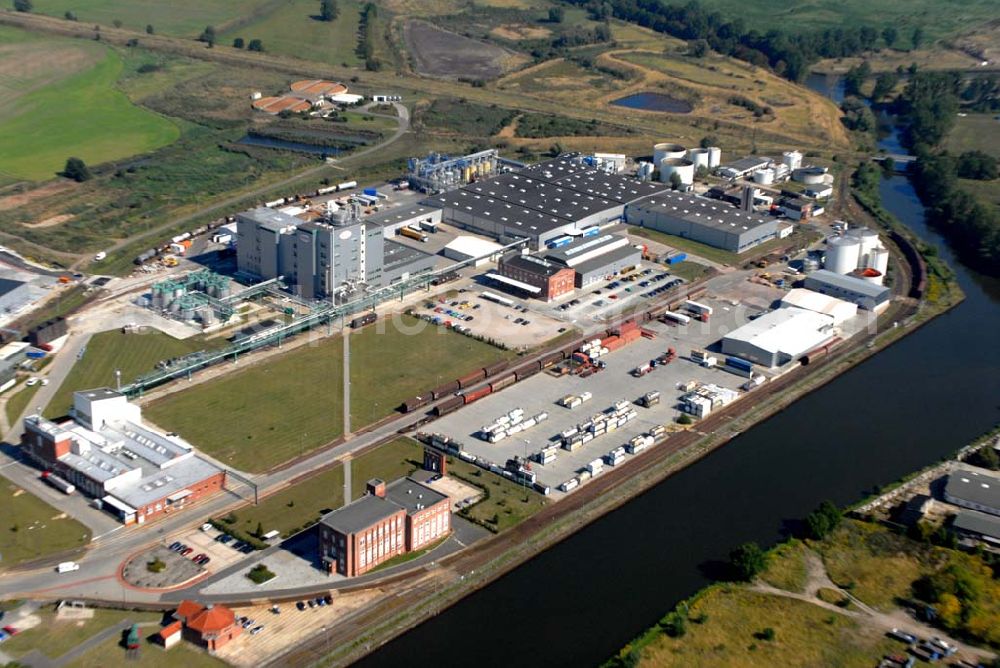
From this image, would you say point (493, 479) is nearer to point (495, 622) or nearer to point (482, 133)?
point (495, 622)

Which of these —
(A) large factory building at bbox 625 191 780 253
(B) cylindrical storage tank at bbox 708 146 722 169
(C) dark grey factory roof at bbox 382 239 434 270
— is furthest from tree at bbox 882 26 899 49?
(C) dark grey factory roof at bbox 382 239 434 270

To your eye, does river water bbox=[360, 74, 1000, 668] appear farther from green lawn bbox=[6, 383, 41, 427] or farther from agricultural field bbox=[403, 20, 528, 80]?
agricultural field bbox=[403, 20, 528, 80]

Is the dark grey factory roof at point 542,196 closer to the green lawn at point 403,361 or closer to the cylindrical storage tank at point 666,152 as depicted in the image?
the cylindrical storage tank at point 666,152

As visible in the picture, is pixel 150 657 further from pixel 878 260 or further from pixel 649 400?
pixel 878 260

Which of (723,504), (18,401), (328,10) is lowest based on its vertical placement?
(18,401)

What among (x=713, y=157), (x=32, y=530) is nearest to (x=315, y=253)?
(x=32, y=530)

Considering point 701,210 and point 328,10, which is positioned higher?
point 328,10

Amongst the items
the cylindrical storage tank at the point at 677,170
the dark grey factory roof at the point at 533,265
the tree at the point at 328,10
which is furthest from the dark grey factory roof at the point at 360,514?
the tree at the point at 328,10

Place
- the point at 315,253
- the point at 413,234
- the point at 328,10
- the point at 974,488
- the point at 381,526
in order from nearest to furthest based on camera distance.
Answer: the point at 381,526 → the point at 974,488 → the point at 315,253 → the point at 413,234 → the point at 328,10
